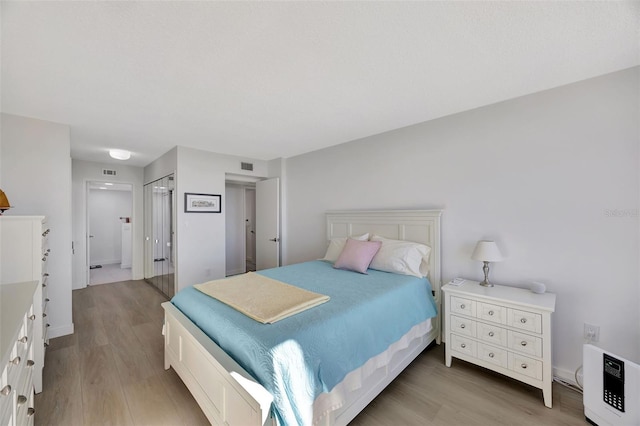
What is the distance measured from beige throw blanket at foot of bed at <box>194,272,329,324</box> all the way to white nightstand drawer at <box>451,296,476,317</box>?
4.03 ft

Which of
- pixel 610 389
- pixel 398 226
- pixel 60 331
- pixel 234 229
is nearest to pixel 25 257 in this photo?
pixel 60 331

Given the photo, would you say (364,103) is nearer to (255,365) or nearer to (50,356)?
(255,365)

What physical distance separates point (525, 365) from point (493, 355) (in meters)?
0.21

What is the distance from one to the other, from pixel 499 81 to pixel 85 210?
6418 mm

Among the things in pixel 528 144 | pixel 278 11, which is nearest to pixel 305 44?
pixel 278 11

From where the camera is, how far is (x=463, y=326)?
224cm

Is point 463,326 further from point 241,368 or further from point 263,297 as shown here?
point 241,368

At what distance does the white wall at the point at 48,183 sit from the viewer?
2.63m

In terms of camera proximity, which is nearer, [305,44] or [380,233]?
[305,44]

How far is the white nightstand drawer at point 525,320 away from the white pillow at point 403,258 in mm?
780

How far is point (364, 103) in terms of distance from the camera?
94.5 inches

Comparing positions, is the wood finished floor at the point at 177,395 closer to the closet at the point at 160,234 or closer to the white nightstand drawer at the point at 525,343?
the white nightstand drawer at the point at 525,343

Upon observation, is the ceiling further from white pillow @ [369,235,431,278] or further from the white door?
the white door

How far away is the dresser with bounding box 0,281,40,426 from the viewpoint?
0.96 m
